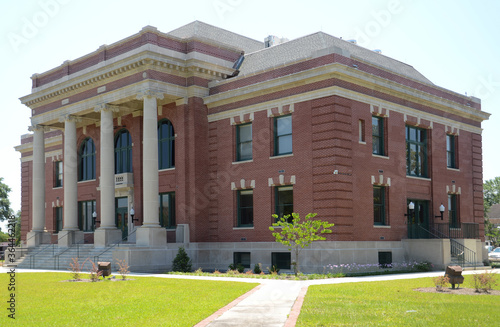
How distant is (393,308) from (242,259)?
20.1 metres

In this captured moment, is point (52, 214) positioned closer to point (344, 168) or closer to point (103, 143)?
point (103, 143)

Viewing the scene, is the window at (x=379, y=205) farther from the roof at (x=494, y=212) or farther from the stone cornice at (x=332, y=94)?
the roof at (x=494, y=212)

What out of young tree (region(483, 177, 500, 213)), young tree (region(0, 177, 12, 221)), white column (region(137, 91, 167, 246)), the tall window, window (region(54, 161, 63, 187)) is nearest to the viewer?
the tall window

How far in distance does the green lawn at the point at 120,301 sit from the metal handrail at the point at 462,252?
53.7 feet

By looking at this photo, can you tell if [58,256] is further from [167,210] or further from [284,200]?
[284,200]

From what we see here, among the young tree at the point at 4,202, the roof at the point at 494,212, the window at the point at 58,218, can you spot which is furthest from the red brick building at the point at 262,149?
the roof at the point at 494,212

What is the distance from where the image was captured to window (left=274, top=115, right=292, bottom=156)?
33.1 metres

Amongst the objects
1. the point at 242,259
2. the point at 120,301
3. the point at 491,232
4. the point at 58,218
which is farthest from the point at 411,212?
the point at 491,232

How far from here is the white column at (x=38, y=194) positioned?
141 ft

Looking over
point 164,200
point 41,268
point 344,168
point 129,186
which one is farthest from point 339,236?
point 41,268

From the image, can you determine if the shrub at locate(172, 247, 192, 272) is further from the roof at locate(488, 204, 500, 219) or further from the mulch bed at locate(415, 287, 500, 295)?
the roof at locate(488, 204, 500, 219)

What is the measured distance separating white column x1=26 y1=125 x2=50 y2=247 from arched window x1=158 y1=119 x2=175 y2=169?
10991 millimetres

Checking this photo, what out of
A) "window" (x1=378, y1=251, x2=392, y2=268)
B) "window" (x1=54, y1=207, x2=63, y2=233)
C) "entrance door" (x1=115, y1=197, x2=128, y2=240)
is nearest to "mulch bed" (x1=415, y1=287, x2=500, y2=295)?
"window" (x1=378, y1=251, x2=392, y2=268)

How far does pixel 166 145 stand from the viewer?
3825 centimetres
